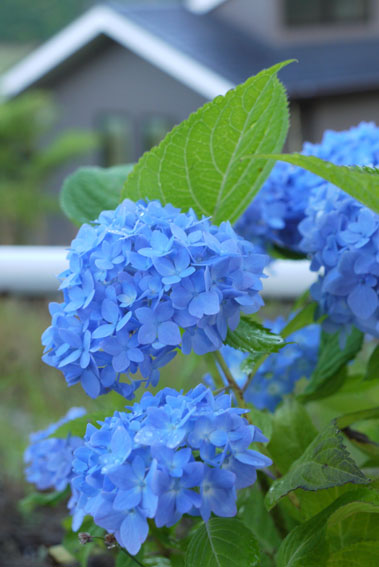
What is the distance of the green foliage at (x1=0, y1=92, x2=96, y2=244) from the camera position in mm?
9664

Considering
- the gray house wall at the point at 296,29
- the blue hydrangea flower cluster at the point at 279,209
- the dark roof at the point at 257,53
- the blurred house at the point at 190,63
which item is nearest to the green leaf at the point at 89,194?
the blue hydrangea flower cluster at the point at 279,209

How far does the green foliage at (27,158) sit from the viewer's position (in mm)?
9664

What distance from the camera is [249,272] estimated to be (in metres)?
0.44

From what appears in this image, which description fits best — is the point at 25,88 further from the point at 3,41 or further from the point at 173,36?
the point at 3,41

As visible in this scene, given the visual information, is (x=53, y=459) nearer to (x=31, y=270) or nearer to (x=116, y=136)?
(x=31, y=270)

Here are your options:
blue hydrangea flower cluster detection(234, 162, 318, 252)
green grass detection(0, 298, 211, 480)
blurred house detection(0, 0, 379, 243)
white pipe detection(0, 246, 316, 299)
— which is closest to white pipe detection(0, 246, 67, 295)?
white pipe detection(0, 246, 316, 299)

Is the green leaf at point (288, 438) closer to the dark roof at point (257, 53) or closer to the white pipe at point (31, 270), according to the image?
the white pipe at point (31, 270)

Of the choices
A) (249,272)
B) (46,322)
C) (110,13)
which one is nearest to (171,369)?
(46,322)

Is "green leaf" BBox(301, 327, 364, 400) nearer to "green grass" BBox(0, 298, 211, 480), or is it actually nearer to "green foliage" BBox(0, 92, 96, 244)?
"green grass" BBox(0, 298, 211, 480)

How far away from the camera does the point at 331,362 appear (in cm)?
61

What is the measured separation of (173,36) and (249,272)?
906 centimetres

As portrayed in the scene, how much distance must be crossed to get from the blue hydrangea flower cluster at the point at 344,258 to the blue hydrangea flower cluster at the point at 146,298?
0.26 ft

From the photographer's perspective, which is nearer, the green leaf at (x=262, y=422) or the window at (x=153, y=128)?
the green leaf at (x=262, y=422)

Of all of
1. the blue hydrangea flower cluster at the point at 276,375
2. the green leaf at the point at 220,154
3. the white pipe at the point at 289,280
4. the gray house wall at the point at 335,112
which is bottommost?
the blue hydrangea flower cluster at the point at 276,375
